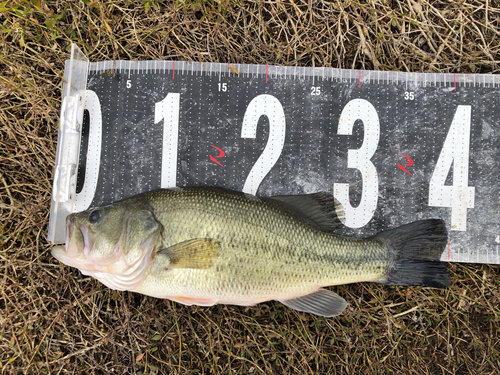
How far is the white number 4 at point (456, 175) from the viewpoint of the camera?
2.71 m

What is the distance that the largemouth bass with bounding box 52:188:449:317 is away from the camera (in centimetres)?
214

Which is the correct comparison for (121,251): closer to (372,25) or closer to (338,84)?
(338,84)

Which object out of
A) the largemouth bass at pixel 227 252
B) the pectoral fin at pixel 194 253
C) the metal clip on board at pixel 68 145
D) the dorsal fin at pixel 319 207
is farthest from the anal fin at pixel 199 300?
the metal clip on board at pixel 68 145

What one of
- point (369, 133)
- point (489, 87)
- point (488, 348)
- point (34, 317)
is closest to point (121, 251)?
point (34, 317)

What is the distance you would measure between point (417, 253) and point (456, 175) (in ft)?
2.58

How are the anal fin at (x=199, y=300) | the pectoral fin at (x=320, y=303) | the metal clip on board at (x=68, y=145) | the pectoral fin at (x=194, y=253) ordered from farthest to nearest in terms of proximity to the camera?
the metal clip on board at (x=68, y=145)
the pectoral fin at (x=320, y=303)
the anal fin at (x=199, y=300)
the pectoral fin at (x=194, y=253)

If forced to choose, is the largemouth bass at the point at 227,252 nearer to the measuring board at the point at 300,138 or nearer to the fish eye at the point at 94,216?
the fish eye at the point at 94,216

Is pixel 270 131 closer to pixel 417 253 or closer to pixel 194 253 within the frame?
pixel 194 253

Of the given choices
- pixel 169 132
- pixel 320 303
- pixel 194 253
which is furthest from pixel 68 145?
pixel 320 303

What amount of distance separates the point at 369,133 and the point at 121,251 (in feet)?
6.97

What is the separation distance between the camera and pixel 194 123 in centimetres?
277

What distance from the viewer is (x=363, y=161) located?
2.75 meters

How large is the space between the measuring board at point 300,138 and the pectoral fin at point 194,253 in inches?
27.6

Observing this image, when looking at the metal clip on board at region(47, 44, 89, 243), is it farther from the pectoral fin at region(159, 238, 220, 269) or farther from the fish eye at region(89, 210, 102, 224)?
the pectoral fin at region(159, 238, 220, 269)
